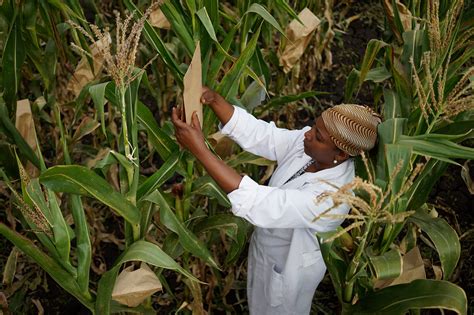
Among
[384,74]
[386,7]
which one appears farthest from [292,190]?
[386,7]

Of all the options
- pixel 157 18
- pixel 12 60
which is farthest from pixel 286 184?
pixel 12 60

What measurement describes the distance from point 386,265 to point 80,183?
796 millimetres

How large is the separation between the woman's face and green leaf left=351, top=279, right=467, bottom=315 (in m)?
0.37

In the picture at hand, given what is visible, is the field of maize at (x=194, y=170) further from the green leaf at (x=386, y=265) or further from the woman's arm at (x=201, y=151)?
the woman's arm at (x=201, y=151)

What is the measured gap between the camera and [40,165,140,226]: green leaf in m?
1.40

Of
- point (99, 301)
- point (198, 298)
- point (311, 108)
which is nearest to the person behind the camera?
point (99, 301)

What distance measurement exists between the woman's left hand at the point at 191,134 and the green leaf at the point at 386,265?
534 millimetres

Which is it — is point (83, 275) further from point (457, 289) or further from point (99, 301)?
point (457, 289)

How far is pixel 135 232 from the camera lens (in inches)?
64.2

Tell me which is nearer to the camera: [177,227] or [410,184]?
[410,184]

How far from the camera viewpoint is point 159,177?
64.9 inches

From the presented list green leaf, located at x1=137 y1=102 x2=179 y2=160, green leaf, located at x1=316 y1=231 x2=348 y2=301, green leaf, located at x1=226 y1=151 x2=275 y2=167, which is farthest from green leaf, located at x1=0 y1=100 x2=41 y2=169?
green leaf, located at x1=316 y1=231 x2=348 y2=301

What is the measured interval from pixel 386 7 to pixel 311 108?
1026 mm

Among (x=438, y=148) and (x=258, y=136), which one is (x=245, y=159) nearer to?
(x=258, y=136)
